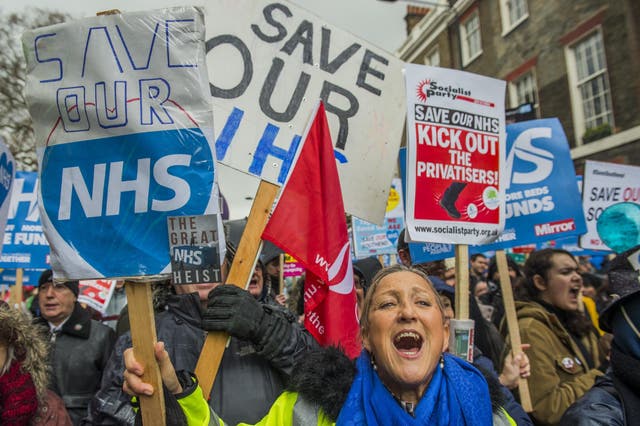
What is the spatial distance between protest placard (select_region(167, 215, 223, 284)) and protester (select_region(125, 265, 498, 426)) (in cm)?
25

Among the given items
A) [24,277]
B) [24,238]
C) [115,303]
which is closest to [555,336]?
[24,238]

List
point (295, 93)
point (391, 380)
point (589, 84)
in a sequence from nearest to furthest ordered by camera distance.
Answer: point (391, 380), point (295, 93), point (589, 84)

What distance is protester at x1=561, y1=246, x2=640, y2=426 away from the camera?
1.74 m

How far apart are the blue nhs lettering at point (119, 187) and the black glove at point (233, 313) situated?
1.22ft

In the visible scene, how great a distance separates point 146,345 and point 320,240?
920mm

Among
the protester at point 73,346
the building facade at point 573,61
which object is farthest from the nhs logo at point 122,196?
the building facade at point 573,61

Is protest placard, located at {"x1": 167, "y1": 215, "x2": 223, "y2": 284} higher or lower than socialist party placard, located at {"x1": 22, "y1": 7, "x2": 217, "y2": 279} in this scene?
lower

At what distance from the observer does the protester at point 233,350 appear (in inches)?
78.5

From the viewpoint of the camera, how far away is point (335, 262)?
243 centimetres

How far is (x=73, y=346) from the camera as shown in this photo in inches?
135

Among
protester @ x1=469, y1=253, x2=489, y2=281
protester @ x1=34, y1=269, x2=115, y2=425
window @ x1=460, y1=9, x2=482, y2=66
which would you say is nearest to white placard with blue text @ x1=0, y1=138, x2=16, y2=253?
protester @ x1=34, y1=269, x2=115, y2=425

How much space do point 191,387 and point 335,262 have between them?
89cm

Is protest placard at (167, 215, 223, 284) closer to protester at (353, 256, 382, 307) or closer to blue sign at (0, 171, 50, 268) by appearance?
protester at (353, 256, 382, 307)

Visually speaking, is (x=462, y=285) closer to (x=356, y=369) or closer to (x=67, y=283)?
(x=356, y=369)
